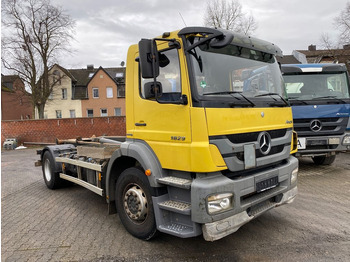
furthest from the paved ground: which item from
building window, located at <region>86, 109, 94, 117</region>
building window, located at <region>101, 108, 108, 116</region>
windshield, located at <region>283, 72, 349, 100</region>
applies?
building window, located at <region>86, 109, 94, 117</region>

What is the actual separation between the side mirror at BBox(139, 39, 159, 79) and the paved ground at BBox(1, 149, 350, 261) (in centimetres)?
222

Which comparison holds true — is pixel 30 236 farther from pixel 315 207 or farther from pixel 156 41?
pixel 315 207

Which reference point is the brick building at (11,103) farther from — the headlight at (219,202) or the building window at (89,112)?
the headlight at (219,202)

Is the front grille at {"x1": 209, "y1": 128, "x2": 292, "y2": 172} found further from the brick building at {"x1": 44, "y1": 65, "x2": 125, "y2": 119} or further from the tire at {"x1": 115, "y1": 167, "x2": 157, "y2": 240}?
the brick building at {"x1": 44, "y1": 65, "x2": 125, "y2": 119}

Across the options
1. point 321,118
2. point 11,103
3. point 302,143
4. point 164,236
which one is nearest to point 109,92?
point 11,103

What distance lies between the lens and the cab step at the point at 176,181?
290 centimetres

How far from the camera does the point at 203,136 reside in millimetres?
2848

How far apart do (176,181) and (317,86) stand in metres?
5.77

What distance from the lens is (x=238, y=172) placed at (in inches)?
124

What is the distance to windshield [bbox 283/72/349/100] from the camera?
6.94 m

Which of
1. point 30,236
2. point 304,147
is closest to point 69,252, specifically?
point 30,236

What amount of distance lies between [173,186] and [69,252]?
5.62 feet

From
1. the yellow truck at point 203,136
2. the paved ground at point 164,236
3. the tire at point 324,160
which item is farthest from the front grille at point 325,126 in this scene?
the yellow truck at point 203,136

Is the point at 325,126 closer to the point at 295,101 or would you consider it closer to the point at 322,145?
the point at 322,145
